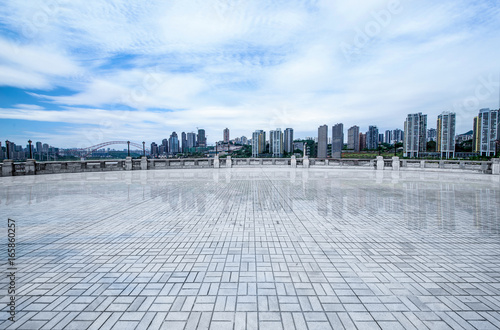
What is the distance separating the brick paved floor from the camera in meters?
3.21

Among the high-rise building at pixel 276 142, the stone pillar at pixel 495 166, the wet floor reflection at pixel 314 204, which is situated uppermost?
the high-rise building at pixel 276 142

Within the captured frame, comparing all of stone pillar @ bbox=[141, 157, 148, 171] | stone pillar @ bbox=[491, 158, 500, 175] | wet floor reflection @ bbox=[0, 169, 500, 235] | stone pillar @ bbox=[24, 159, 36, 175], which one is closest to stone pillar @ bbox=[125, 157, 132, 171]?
stone pillar @ bbox=[141, 157, 148, 171]

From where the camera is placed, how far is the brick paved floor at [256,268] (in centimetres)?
321

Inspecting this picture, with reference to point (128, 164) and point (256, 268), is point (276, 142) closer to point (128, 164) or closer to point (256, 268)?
point (128, 164)

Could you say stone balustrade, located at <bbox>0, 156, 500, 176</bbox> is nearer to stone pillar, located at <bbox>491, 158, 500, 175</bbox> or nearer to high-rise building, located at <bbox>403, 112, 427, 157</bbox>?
stone pillar, located at <bbox>491, 158, 500, 175</bbox>

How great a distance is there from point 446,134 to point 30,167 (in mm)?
66034

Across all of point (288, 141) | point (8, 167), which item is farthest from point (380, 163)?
point (288, 141)

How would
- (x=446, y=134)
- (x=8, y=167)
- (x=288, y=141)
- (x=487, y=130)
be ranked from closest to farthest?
1. (x=8, y=167)
2. (x=446, y=134)
3. (x=487, y=130)
4. (x=288, y=141)

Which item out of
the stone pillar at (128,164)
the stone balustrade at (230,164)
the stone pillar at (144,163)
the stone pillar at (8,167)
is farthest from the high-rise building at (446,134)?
the stone pillar at (8,167)

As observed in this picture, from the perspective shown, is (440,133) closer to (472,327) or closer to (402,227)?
(402,227)

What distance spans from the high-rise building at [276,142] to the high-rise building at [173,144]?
2506 centimetres

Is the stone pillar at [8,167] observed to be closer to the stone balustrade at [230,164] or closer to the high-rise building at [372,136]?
the stone balustrade at [230,164]

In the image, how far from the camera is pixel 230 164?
3114cm

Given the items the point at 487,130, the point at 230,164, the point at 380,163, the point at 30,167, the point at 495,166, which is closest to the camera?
the point at 30,167
